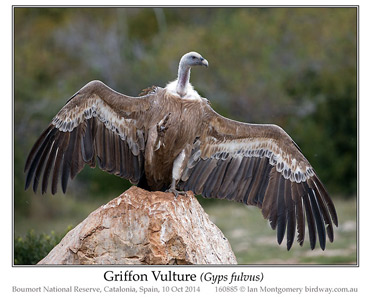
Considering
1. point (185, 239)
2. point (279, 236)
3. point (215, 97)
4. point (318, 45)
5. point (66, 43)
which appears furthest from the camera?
point (66, 43)

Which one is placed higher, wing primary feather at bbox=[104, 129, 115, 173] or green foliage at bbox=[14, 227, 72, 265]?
wing primary feather at bbox=[104, 129, 115, 173]

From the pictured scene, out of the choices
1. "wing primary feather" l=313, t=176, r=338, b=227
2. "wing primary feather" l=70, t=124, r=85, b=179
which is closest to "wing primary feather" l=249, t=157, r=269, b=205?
"wing primary feather" l=313, t=176, r=338, b=227

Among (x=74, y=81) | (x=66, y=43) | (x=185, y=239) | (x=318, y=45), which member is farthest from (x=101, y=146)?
(x=66, y=43)

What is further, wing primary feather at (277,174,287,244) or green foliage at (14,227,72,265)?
green foliage at (14,227,72,265)

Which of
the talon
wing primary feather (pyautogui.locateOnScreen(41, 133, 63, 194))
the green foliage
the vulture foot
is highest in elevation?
the vulture foot

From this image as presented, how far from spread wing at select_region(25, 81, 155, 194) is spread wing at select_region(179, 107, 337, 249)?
821 mm

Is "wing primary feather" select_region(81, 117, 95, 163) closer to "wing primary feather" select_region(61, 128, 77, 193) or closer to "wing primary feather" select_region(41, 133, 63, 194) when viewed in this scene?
"wing primary feather" select_region(61, 128, 77, 193)

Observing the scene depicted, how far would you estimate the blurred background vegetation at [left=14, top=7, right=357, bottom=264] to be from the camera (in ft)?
66.5

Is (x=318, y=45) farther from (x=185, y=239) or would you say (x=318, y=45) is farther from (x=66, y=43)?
(x=185, y=239)

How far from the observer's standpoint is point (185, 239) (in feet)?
28.6

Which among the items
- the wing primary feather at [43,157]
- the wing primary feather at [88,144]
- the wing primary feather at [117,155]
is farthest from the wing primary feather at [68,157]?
the wing primary feather at [117,155]

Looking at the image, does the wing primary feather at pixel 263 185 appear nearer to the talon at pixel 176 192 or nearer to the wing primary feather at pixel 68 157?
the talon at pixel 176 192

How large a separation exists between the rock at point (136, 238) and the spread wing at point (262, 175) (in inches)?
59.1

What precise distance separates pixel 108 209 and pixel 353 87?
62.7 ft
